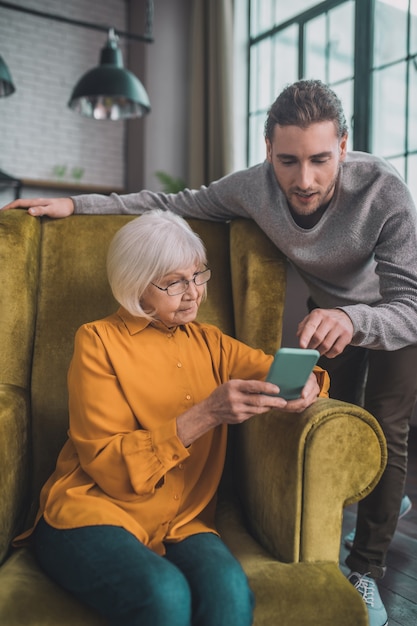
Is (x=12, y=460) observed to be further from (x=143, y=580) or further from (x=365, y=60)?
(x=365, y=60)

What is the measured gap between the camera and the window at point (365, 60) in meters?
3.62

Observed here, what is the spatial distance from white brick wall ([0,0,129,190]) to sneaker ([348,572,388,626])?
4650 millimetres

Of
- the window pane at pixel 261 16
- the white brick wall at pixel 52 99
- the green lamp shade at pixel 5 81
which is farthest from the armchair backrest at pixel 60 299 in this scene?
the white brick wall at pixel 52 99

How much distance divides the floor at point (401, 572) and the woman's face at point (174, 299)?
969 millimetres

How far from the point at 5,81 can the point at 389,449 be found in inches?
111

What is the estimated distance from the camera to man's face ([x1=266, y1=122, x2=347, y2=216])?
147cm

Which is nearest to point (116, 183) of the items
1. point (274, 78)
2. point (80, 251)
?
point (274, 78)

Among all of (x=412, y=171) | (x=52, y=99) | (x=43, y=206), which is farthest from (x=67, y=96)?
(x=43, y=206)

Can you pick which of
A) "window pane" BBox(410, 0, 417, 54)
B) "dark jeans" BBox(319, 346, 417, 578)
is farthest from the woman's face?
"window pane" BBox(410, 0, 417, 54)

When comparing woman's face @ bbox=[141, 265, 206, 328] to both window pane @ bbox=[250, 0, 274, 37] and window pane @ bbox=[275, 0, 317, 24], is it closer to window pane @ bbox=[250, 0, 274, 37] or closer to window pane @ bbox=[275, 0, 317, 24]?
window pane @ bbox=[275, 0, 317, 24]

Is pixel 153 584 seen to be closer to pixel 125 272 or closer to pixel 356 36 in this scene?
pixel 125 272

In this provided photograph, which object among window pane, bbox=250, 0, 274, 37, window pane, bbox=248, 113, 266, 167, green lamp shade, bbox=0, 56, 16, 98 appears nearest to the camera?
green lamp shade, bbox=0, 56, 16, 98

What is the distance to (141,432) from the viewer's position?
1.15 meters

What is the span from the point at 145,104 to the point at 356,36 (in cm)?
143
